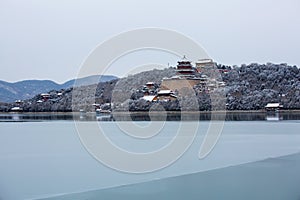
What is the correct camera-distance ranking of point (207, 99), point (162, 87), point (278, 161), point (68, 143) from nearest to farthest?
point (278, 161) → point (68, 143) → point (207, 99) → point (162, 87)

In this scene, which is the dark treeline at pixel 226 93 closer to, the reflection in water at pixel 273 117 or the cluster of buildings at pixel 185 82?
the cluster of buildings at pixel 185 82

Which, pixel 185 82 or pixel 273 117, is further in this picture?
pixel 185 82

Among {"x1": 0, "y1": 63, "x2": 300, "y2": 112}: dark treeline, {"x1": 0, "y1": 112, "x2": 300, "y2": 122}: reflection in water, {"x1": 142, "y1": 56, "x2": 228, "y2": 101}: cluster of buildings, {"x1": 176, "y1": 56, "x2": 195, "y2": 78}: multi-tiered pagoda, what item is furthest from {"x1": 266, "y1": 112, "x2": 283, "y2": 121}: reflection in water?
{"x1": 176, "y1": 56, "x2": 195, "y2": 78}: multi-tiered pagoda

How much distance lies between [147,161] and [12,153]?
1926 mm

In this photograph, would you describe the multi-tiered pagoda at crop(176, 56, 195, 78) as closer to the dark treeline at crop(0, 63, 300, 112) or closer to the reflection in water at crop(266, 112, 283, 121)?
the dark treeline at crop(0, 63, 300, 112)

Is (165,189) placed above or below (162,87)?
below

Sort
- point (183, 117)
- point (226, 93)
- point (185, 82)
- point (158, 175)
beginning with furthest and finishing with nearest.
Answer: point (185, 82) → point (226, 93) → point (183, 117) → point (158, 175)

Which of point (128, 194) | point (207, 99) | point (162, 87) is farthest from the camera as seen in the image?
point (162, 87)

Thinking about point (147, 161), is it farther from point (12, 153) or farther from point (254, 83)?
point (254, 83)

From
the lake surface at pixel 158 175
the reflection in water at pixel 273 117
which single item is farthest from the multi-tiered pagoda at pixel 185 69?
the lake surface at pixel 158 175

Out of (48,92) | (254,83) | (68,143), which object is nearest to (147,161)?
(68,143)

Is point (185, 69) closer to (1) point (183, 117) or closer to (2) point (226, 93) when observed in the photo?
(2) point (226, 93)

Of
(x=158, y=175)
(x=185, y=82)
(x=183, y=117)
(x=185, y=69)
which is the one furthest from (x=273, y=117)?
(x=158, y=175)

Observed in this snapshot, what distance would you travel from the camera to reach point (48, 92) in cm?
2138
